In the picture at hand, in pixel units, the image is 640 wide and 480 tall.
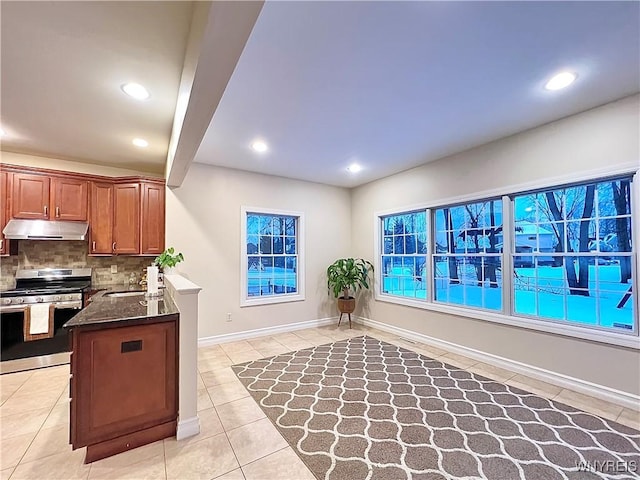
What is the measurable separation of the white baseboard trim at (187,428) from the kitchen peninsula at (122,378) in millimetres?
72

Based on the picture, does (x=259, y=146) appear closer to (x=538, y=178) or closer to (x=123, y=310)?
(x=123, y=310)

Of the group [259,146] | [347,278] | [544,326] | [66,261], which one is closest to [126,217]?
[66,261]

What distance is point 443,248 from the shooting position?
4336mm

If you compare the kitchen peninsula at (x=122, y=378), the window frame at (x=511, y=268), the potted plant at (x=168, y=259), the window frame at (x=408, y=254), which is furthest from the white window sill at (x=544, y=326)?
the potted plant at (x=168, y=259)

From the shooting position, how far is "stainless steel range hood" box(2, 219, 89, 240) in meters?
3.42

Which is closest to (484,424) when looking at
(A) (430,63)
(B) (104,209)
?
(A) (430,63)

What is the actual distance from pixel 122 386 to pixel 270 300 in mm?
2944

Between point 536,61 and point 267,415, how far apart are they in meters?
3.44

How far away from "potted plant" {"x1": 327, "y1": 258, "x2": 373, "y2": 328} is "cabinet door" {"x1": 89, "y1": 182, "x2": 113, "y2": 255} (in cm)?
345

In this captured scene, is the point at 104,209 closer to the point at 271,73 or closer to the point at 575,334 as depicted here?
the point at 271,73

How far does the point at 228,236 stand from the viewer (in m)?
4.56

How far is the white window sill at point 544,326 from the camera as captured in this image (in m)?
2.59

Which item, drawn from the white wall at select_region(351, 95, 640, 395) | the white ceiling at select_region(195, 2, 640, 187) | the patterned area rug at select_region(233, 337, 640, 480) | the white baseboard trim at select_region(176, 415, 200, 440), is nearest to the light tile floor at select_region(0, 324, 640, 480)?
the white baseboard trim at select_region(176, 415, 200, 440)

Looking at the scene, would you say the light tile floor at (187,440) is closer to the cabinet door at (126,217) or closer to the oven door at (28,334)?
the oven door at (28,334)
